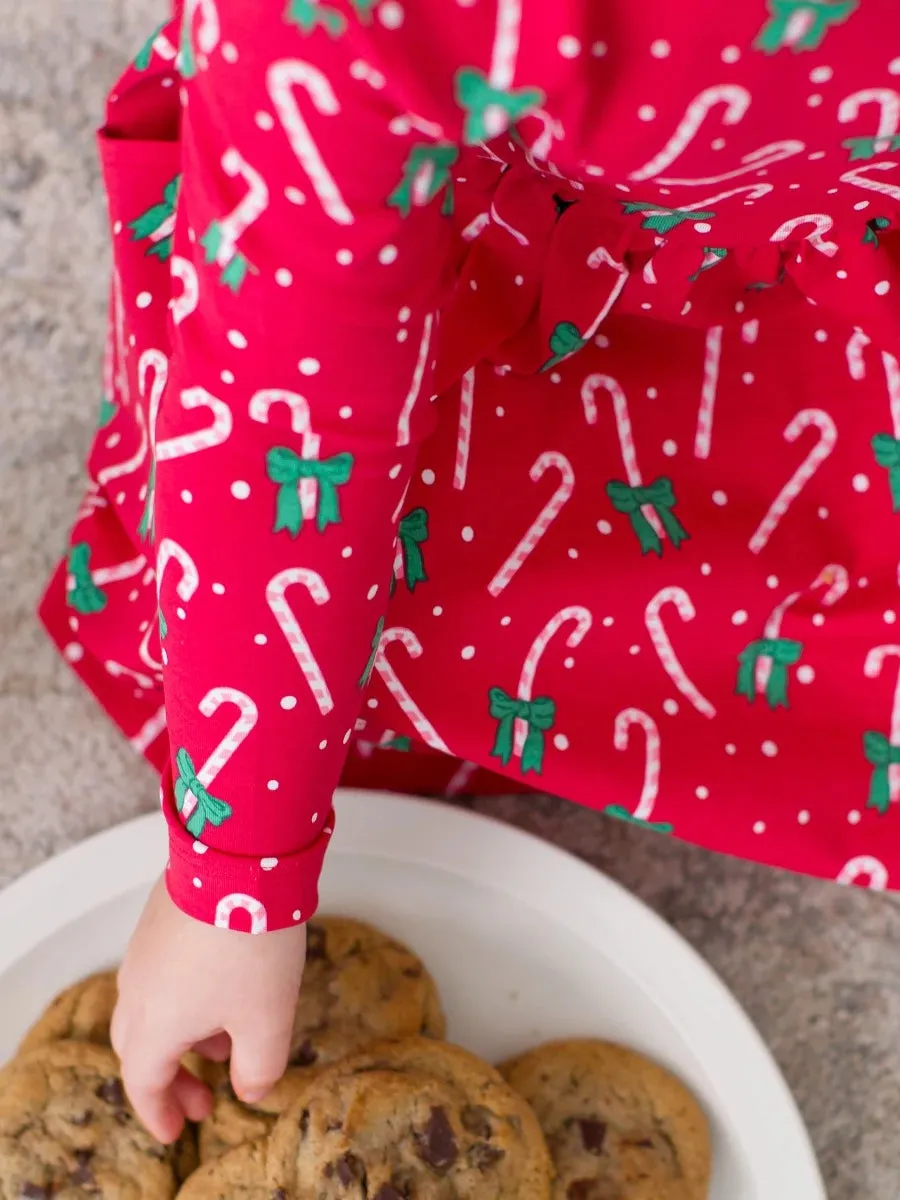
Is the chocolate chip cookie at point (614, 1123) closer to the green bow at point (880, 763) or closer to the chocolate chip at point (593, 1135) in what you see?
the chocolate chip at point (593, 1135)

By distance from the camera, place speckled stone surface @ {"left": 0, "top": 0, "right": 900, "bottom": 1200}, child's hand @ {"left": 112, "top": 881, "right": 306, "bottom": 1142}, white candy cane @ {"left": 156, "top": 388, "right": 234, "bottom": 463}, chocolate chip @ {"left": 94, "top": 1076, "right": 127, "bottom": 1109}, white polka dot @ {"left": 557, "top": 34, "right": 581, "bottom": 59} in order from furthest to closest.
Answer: speckled stone surface @ {"left": 0, "top": 0, "right": 900, "bottom": 1200} → chocolate chip @ {"left": 94, "top": 1076, "right": 127, "bottom": 1109} → child's hand @ {"left": 112, "top": 881, "right": 306, "bottom": 1142} → white candy cane @ {"left": 156, "top": 388, "right": 234, "bottom": 463} → white polka dot @ {"left": 557, "top": 34, "right": 581, "bottom": 59}

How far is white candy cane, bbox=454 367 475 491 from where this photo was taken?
0.59 metres

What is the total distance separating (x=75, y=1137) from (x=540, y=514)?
0.44 meters

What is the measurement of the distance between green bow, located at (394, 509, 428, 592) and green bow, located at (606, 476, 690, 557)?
0.36 ft

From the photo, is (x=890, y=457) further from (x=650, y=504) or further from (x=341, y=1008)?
(x=341, y=1008)

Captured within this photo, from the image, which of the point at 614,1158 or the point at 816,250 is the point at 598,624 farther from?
the point at 614,1158

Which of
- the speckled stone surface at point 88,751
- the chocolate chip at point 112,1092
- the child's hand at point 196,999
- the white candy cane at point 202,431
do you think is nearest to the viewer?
the white candy cane at point 202,431

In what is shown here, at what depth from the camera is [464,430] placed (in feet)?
1.96

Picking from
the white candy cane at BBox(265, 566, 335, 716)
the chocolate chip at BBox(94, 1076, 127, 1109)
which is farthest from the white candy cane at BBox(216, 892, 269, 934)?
the chocolate chip at BBox(94, 1076, 127, 1109)

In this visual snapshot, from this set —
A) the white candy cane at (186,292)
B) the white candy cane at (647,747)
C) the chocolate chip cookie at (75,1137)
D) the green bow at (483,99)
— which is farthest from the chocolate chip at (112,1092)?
the green bow at (483,99)

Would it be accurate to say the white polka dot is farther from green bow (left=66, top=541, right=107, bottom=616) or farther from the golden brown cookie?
the golden brown cookie

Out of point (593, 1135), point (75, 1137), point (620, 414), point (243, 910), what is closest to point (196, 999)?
point (243, 910)

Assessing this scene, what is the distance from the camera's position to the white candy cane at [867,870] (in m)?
0.61

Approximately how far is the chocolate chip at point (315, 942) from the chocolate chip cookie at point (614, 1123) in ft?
0.46
